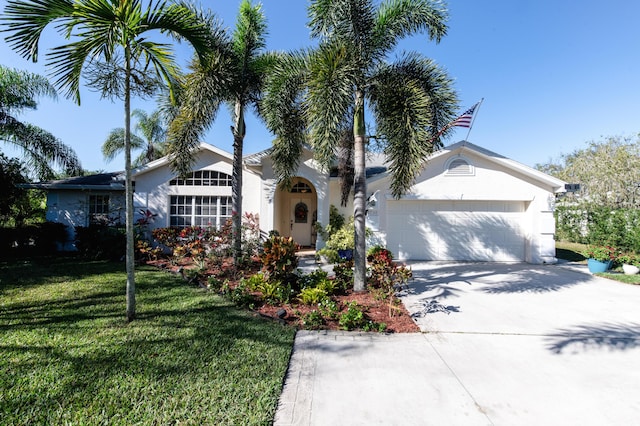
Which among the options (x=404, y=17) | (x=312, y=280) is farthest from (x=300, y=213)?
(x=404, y=17)

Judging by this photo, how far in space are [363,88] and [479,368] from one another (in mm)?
5833

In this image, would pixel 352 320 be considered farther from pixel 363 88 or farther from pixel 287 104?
pixel 287 104

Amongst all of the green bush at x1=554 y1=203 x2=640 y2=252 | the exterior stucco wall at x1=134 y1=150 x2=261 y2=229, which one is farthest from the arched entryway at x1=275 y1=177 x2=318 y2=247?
the green bush at x1=554 y1=203 x2=640 y2=252

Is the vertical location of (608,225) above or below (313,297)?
above

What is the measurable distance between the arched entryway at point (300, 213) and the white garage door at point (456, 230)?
4.07 meters

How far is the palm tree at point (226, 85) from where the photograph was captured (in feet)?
24.6

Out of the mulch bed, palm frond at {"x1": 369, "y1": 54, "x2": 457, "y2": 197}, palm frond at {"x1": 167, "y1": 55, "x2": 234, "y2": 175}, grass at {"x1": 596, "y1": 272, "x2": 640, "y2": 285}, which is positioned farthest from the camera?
grass at {"x1": 596, "y1": 272, "x2": 640, "y2": 285}

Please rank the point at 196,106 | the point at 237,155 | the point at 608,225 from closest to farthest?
the point at 196,106 < the point at 237,155 < the point at 608,225

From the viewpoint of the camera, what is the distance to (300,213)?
13.7 m

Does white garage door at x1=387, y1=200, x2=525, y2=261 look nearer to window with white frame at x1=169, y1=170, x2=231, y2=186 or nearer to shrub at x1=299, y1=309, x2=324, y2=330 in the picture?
window with white frame at x1=169, y1=170, x2=231, y2=186

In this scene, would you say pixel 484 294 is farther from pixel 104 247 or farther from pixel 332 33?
pixel 104 247

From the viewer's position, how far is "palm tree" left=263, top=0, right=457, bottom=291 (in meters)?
5.43

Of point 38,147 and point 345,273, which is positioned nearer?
point 345,273

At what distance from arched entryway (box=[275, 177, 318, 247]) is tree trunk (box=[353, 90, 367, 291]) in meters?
6.97
